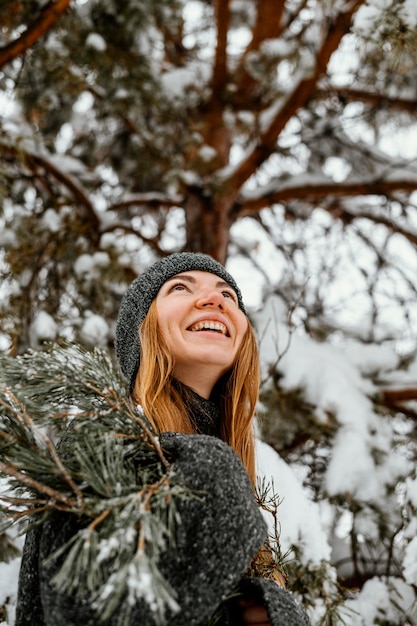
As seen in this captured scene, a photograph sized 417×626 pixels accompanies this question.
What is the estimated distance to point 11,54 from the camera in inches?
86.7

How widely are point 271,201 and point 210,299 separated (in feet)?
7.69

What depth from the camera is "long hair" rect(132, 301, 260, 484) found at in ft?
4.03

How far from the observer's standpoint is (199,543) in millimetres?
790

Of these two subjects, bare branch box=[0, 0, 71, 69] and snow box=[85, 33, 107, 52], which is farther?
snow box=[85, 33, 107, 52]

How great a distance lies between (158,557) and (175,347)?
619 mm

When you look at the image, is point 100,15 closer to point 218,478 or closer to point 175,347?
point 175,347

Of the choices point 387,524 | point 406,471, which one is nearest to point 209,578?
point 387,524

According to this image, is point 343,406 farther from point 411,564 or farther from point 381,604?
point 411,564

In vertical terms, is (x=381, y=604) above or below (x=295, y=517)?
below

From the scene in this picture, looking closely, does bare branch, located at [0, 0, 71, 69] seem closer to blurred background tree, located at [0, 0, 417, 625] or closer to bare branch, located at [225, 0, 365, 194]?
blurred background tree, located at [0, 0, 417, 625]

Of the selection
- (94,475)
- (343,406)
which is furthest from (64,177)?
(94,475)

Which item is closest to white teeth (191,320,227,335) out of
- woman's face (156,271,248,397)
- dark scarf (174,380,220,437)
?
woman's face (156,271,248,397)

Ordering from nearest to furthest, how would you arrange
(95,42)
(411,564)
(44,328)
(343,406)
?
(411,564)
(44,328)
(343,406)
(95,42)

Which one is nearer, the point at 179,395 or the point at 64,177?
the point at 179,395
